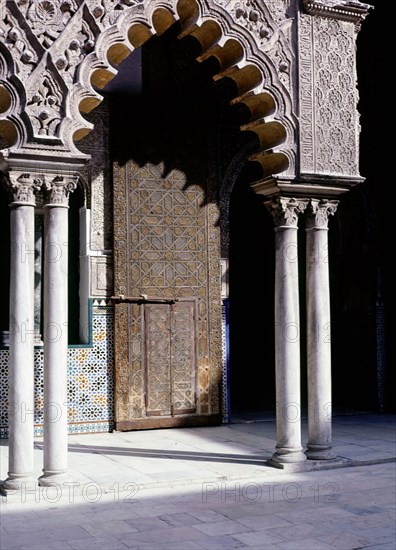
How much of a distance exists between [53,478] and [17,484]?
11.4 inches

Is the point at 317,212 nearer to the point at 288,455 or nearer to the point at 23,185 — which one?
the point at 288,455

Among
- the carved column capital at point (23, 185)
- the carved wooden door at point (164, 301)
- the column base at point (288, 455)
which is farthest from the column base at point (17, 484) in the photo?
the carved wooden door at point (164, 301)

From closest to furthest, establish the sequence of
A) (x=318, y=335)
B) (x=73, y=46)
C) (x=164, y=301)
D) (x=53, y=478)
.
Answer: (x=53, y=478), (x=73, y=46), (x=318, y=335), (x=164, y=301)

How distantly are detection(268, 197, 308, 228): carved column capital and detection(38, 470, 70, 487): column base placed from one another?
3021 millimetres

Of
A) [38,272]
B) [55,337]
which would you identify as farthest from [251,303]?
[55,337]

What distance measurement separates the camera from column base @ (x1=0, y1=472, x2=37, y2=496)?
229 inches

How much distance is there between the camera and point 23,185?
5996 millimetres

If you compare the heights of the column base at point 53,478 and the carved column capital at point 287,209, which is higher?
the carved column capital at point 287,209

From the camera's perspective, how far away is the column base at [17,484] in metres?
5.82

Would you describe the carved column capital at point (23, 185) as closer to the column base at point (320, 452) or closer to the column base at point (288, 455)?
the column base at point (288, 455)

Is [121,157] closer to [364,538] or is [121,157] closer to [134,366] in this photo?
[134,366]

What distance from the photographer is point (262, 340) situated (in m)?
12.2

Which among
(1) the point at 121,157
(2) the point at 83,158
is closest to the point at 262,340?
(1) the point at 121,157

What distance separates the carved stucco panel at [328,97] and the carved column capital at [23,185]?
2.52m
